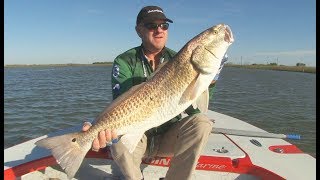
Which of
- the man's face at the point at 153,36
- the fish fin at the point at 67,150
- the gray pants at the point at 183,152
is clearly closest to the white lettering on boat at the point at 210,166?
the gray pants at the point at 183,152

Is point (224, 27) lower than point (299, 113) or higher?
higher

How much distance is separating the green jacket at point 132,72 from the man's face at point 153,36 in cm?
19

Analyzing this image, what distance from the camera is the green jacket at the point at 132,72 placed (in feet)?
15.1

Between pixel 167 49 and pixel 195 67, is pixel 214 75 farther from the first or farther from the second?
pixel 167 49

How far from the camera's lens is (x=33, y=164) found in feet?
16.2

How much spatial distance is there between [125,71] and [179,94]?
1.28 m

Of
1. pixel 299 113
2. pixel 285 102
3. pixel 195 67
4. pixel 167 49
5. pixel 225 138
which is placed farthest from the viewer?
pixel 285 102

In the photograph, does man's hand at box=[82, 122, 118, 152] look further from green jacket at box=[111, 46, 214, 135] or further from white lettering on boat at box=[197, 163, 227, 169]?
white lettering on boat at box=[197, 163, 227, 169]

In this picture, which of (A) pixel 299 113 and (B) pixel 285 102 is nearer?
(A) pixel 299 113

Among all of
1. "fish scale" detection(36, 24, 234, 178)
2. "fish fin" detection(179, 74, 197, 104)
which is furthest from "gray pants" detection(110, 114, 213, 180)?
"fish fin" detection(179, 74, 197, 104)

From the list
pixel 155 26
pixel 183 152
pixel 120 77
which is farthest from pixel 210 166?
pixel 155 26

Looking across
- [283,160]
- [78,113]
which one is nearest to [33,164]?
[283,160]

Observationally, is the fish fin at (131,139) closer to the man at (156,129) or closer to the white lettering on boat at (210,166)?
the man at (156,129)

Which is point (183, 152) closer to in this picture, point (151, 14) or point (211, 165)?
point (211, 165)
